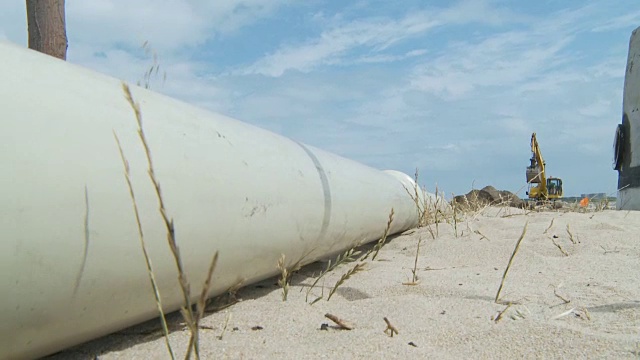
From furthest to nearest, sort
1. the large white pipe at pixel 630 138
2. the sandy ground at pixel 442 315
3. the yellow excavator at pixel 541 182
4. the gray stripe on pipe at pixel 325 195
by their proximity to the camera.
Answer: the yellow excavator at pixel 541 182, the large white pipe at pixel 630 138, the gray stripe on pipe at pixel 325 195, the sandy ground at pixel 442 315

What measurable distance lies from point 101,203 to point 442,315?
1.03 meters

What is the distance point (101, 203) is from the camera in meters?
1.06

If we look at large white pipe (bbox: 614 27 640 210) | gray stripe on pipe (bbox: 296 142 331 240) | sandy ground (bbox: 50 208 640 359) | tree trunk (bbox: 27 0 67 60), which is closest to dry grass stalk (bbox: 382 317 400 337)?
sandy ground (bbox: 50 208 640 359)

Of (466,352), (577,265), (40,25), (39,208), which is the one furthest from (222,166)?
(40,25)

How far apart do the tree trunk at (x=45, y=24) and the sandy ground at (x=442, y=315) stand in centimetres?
230

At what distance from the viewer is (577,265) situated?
7.52 ft

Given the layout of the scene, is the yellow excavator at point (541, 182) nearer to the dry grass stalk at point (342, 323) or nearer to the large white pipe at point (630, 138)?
the large white pipe at point (630, 138)

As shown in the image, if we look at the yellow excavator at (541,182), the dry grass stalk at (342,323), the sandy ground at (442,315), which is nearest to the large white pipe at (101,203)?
the sandy ground at (442,315)

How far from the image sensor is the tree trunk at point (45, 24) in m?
3.32

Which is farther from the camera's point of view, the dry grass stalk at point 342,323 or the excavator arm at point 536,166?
the excavator arm at point 536,166

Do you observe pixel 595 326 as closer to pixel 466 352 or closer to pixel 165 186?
pixel 466 352

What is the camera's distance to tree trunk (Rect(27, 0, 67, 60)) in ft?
10.9

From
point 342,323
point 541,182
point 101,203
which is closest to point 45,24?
point 101,203

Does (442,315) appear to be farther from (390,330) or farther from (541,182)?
(541,182)
